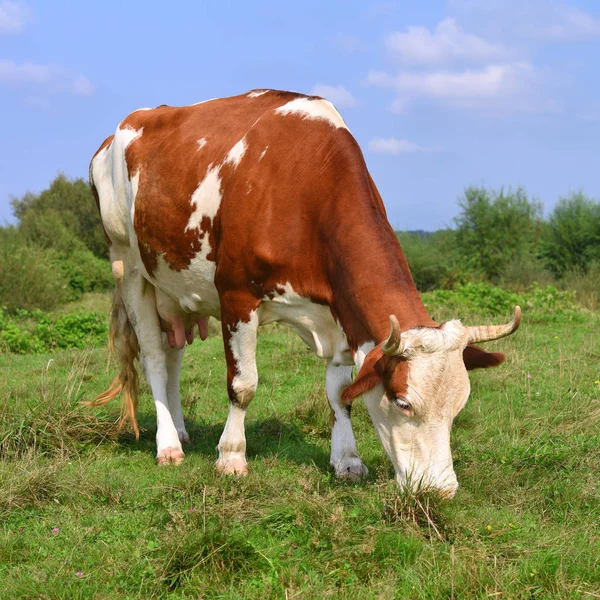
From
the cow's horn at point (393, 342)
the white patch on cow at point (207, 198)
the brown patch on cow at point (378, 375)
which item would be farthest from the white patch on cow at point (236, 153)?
the cow's horn at point (393, 342)

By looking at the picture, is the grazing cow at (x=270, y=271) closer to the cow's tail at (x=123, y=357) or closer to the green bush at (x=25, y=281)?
the cow's tail at (x=123, y=357)

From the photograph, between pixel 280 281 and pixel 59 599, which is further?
pixel 280 281

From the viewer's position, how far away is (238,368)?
5.45m

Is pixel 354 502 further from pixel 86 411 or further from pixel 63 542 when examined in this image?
pixel 86 411

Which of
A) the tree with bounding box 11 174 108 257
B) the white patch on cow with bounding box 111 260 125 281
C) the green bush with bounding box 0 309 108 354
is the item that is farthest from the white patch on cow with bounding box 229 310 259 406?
the tree with bounding box 11 174 108 257

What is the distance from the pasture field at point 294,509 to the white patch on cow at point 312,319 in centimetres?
80

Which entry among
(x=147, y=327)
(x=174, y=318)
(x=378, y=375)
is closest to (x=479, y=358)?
(x=378, y=375)

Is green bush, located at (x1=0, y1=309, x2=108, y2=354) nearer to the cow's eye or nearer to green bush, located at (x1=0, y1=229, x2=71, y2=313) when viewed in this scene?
green bush, located at (x1=0, y1=229, x2=71, y2=313)

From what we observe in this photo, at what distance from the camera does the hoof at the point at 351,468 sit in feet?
17.1

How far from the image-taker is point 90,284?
983 inches

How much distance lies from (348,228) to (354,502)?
1606 millimetres

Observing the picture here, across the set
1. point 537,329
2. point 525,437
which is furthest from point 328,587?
point 537,329

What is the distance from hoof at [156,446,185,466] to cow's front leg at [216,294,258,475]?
1.58ft

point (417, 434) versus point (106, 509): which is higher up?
point (417, 434)
